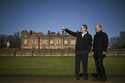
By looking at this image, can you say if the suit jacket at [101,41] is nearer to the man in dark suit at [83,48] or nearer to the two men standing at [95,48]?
the two men standing at [95,48]

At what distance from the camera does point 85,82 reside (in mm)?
9023

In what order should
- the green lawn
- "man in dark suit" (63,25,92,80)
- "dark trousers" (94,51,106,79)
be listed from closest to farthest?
"dark trousers" (94,51,106,79) → "man in dark suit" (63,25,92,80) → the green lawn

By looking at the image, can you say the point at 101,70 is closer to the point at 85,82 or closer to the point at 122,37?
the point at 85,82

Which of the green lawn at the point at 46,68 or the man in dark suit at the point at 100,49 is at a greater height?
the man in dark suit at the point at 100,49

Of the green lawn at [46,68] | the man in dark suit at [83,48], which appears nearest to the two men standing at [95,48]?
the man in dark suit at [83,48]

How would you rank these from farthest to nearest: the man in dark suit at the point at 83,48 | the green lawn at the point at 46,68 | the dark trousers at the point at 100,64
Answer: the green lawn at the point at 46,68 < the man in dark suit at the point at 83,48 < the dark trousers at the point at 100,64

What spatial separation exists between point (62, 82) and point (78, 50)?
1.12 m

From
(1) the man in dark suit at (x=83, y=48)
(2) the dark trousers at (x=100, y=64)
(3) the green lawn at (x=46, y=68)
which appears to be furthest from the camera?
(3) the green lawn at (x=46, y=68)

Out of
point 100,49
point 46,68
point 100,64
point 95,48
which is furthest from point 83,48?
point 46,68

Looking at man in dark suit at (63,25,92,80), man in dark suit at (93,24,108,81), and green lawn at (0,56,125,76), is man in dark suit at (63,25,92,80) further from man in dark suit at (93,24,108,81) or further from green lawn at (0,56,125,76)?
green lawn at (0,56,125,76)

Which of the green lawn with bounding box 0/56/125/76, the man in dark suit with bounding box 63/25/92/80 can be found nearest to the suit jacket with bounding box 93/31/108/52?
the man in dark suit with bounding box 63/25/92/80

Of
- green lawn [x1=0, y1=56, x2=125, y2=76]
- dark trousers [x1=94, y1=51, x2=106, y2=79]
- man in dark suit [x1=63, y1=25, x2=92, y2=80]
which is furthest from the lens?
green lawn [x1=0, y1=56, x2=125, y2=76]

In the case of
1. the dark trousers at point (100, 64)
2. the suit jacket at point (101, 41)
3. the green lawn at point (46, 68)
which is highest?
the suit jacket at point (101, 41)

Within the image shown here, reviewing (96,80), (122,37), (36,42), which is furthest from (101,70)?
(36,42)
